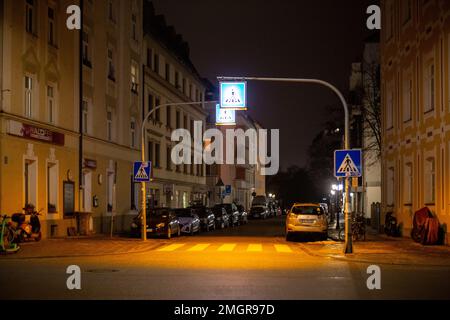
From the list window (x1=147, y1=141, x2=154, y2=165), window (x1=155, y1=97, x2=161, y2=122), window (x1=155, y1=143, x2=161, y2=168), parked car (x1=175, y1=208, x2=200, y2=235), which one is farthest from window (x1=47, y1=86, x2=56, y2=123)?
window (x1=155, y1=143, x2=161, y2=168)

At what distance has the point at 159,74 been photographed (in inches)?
1969

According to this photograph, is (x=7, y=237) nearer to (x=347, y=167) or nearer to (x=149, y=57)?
(x=347, y=167)

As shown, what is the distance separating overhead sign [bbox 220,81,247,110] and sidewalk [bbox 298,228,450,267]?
18.5ft

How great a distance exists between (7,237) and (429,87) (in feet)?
56.0

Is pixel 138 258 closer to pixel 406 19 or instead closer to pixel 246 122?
pixel 406 19

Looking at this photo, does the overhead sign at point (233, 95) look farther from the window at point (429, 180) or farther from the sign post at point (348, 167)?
the window at point (429, 180)

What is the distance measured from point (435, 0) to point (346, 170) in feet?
27.5

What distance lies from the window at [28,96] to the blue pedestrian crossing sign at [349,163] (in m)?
13.1

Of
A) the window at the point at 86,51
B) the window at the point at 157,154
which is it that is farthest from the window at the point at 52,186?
the window at the point at 157,154

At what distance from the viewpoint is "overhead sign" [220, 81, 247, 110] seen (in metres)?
22.9

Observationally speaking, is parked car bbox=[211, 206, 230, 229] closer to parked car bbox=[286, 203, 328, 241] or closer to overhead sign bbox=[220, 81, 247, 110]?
parked car bbox=[286, 203, 328, 241]

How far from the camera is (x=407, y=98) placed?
98.7 ft

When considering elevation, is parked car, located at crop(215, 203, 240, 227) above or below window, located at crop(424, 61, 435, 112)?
below

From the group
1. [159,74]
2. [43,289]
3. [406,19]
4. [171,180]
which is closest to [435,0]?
[406,19]
